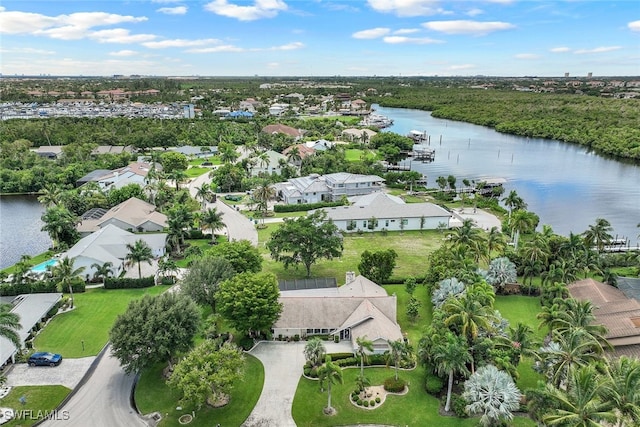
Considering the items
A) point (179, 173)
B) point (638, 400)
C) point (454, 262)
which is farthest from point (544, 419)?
point (179, 173)

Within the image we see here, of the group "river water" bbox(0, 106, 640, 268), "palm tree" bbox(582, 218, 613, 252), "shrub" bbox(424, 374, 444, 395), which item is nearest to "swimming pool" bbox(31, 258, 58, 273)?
"river water" bbox(0, 106, 640, 268)

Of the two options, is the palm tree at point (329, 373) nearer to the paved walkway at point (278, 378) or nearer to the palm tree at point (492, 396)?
the paved walkway at point (278, 378)

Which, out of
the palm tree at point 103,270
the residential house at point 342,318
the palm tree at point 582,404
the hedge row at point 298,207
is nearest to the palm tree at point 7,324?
the palm tree at point 103,270

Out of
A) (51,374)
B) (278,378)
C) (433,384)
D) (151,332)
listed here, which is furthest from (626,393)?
(51,374)

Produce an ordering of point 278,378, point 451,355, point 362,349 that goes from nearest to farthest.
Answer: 1. point 451,355
2. point 362,349
3. point 278,378

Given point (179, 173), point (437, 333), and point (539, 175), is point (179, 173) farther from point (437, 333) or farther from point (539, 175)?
point (539, 175)

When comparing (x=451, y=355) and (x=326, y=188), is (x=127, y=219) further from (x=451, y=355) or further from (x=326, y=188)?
(x=451, y=355)

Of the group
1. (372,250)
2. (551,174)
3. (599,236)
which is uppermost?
(599,236)
